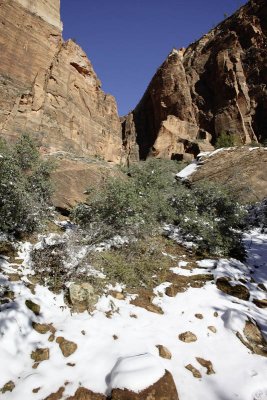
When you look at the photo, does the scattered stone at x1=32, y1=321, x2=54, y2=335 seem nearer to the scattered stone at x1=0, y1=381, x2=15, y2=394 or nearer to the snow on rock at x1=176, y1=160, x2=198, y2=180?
the scattered stone at x1=0, y1=381, x2=15, y2=394

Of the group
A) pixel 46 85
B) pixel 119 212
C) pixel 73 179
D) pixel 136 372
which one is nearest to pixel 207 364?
pixel 136 372

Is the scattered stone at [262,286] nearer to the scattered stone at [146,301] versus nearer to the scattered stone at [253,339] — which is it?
the scattered stone at [253,339]

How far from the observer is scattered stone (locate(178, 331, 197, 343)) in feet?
17.9

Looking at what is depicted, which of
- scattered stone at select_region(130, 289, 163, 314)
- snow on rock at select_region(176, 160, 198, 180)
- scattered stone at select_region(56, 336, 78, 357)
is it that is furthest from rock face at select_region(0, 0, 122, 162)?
scattered stone at select_region(56, 336, 78, 357)

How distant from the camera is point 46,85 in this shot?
2767 centimetres

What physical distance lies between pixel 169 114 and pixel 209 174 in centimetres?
2553

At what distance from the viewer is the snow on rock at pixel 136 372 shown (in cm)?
402

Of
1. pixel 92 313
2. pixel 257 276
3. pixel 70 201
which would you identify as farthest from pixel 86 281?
pixel 70 201

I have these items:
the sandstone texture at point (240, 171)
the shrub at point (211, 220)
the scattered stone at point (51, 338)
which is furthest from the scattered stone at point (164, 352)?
the sandstone texture at point (240, 171)

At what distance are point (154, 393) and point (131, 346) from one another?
3.94 ft

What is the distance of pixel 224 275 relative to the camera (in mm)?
8133

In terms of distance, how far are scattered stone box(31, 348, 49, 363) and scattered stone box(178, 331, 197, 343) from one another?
101 inches

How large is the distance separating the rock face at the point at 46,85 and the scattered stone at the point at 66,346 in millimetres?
18618

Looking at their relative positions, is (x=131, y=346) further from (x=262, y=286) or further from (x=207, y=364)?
(x=262, y=286)
